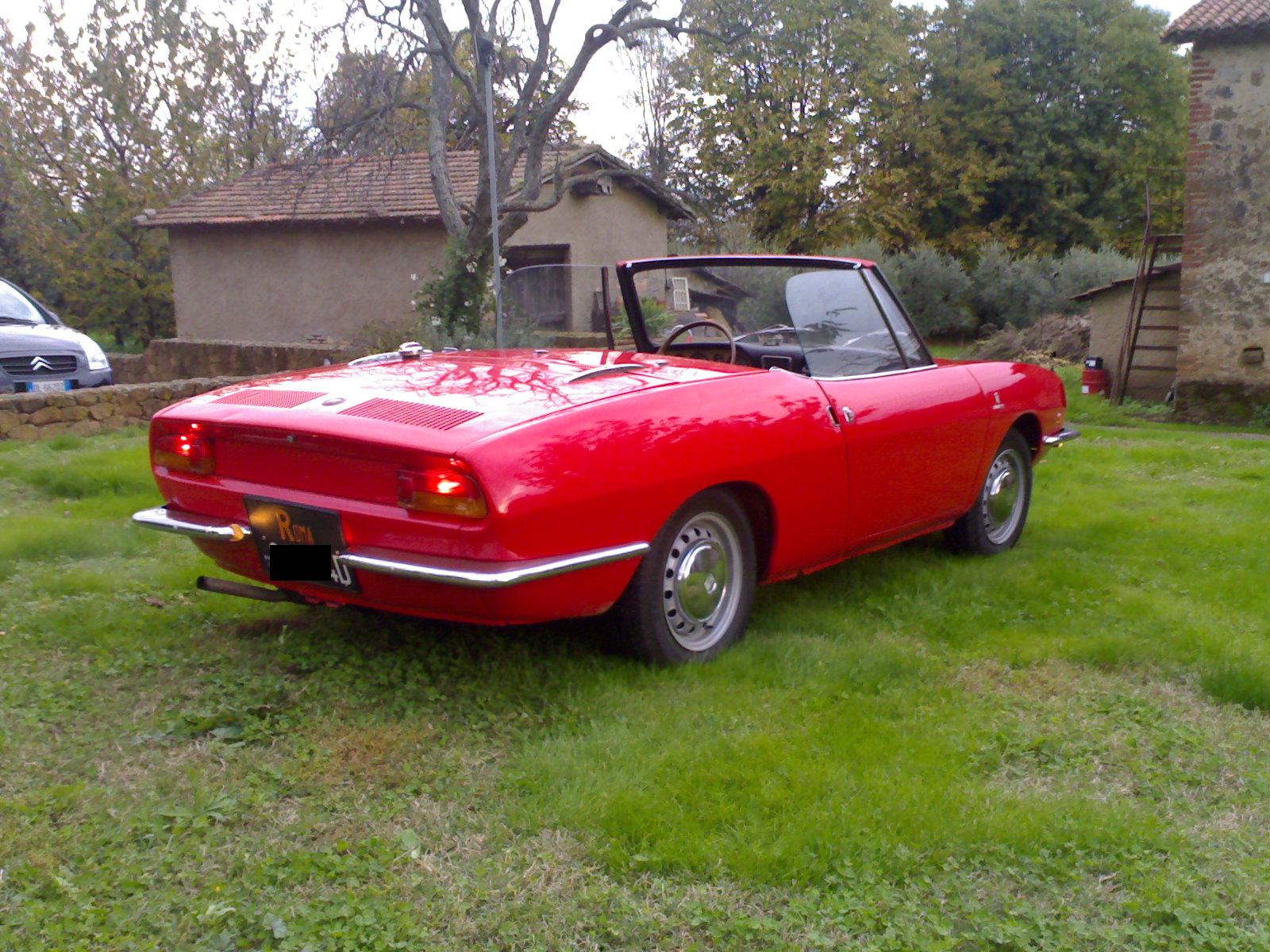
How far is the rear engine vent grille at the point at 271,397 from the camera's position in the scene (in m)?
4.07

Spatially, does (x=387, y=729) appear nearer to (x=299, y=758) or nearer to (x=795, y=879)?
(x=299, y=758)

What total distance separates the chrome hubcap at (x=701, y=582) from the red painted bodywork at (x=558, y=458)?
0.59ft

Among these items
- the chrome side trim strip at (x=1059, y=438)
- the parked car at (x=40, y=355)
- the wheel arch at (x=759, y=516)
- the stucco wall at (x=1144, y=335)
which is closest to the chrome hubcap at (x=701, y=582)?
the wheel arch at (x=759, y=516)

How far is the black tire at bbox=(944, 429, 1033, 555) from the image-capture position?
5805 millimetres

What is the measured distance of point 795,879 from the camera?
2.92 metres

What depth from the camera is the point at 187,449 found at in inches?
163

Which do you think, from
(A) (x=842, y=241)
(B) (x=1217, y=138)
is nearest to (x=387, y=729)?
(B) (x=1217, y=138)

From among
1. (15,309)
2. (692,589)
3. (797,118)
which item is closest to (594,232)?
(15,309)

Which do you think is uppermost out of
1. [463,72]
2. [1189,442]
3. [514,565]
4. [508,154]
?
[463,72]

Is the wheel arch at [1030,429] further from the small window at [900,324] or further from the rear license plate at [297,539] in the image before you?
the rear license plate at [297,539]

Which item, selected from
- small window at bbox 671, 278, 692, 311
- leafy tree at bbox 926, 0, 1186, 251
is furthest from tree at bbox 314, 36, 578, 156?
leafy tree at bbox 926, 0, 1186, 251

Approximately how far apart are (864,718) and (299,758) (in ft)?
5.41

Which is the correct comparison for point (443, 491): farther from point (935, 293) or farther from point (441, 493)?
point (935, 293)

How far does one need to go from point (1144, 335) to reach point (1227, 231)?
2.30m
